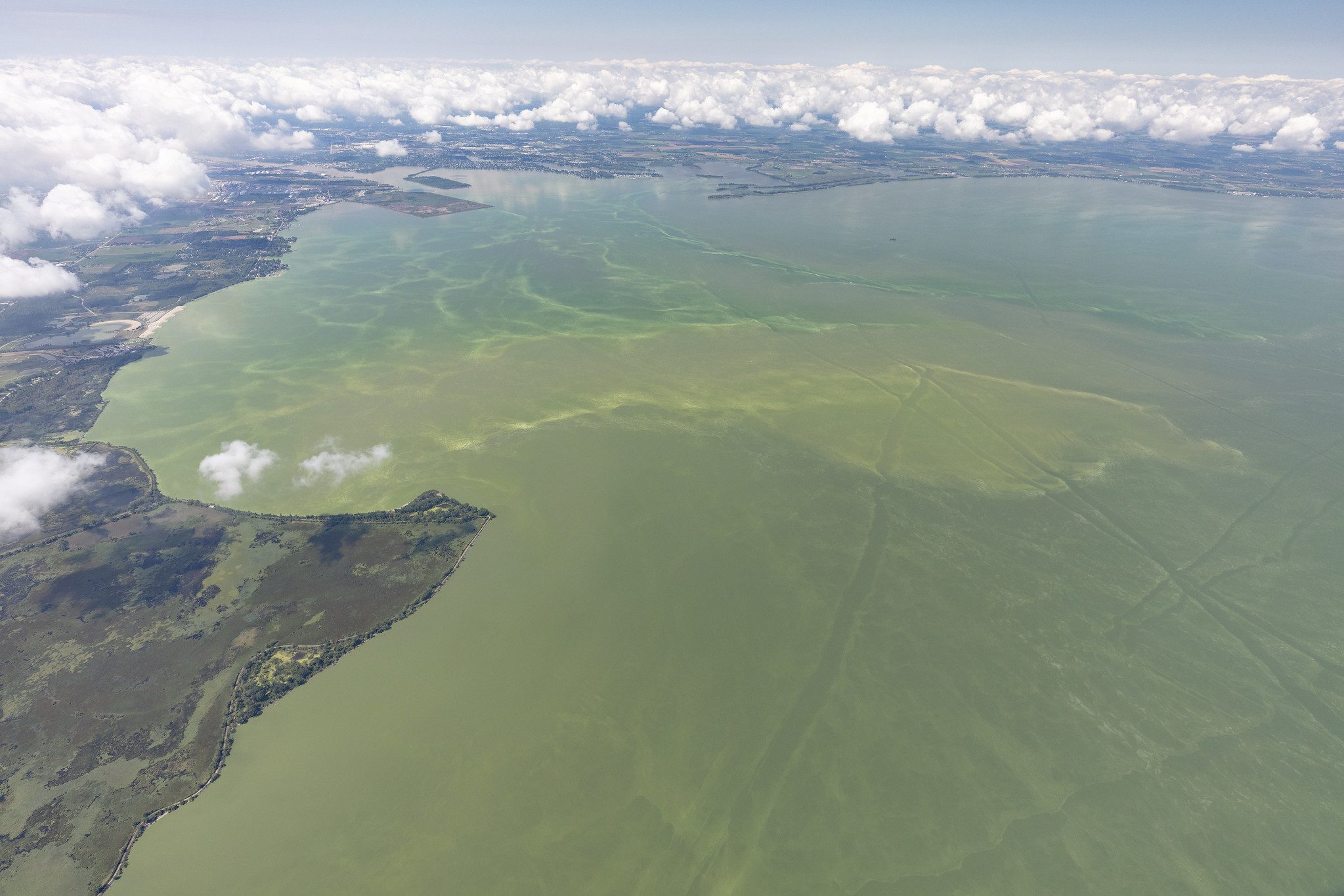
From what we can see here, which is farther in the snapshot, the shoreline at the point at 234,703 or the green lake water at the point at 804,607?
the green lake water at the point at 804,607

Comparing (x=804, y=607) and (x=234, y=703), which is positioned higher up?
(x=804, y=607)

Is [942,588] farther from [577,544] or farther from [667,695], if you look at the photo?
[577,544]

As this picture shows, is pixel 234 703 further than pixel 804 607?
No

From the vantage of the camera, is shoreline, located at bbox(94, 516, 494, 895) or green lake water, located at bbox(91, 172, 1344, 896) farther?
green lake water, located at bbox(91, 172, 1344, 896)

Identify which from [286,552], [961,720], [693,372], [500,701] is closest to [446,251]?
[693,372]
